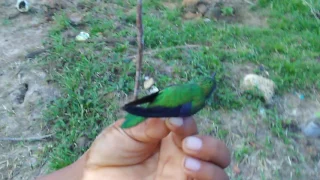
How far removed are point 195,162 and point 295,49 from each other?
2160 millimetres

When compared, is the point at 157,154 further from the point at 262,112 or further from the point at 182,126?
the point at 262,112

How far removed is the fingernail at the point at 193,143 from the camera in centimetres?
Result: 158

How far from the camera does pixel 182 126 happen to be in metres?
1.59

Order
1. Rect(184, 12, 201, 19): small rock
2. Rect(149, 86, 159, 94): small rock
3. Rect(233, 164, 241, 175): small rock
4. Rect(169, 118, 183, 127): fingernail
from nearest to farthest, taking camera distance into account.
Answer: Rect(169, 118, 183, 127): fingernail → Rect(233, 164, 241, 175): small rock → Rect(149, 86, 159, 94): small rock → Rect(184, 12, 201, 19): small rock

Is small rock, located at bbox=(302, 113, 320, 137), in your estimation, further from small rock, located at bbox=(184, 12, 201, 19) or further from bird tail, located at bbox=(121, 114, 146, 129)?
bird tail, located at bbox=(121, 114, 146, 129)

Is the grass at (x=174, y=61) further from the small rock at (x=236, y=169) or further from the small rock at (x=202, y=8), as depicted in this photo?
the small rock at (x=202, y=8)

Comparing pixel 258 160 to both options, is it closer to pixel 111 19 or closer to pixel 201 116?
pixel 201 116

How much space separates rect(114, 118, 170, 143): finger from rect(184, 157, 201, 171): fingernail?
12cm

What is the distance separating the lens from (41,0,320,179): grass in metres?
2.95

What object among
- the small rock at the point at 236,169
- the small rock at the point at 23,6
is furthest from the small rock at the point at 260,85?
the small rock at the point at 23,6

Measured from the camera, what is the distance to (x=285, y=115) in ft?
9.87

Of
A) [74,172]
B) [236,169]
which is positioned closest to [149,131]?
[74,172]

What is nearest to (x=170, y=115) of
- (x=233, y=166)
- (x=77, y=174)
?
(x=77, y=174)

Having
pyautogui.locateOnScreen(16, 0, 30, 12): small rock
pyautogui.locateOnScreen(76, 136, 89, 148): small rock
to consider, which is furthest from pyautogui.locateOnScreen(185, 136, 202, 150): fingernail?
pyautogui.locateOnScreen(16, 0, 30, 12): small rock
